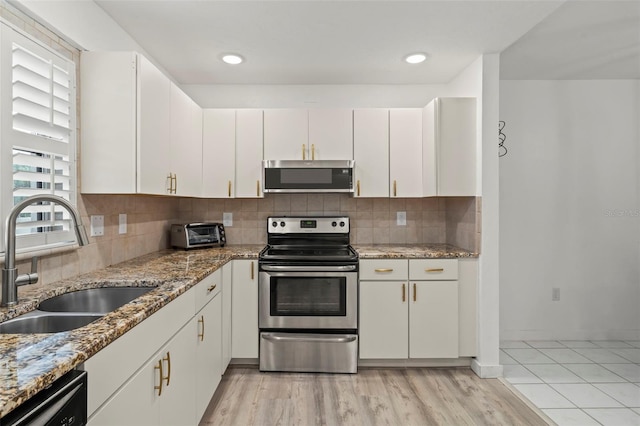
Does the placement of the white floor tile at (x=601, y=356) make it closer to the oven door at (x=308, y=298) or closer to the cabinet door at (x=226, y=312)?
the oven door at (x=308, y=298)

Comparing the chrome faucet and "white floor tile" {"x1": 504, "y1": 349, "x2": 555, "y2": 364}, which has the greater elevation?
the chrome faucet

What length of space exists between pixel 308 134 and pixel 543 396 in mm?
2541

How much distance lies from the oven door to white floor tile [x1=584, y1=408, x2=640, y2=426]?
5.05 feet

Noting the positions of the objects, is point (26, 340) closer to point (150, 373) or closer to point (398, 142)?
point (150, 373)

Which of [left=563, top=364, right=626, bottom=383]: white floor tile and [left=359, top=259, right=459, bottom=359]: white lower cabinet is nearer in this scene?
[left=563, top=364, right=626, bottom=383]: white floor tile

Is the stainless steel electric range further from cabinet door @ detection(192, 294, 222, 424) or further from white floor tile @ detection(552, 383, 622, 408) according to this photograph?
white floor tile @ detection(552, 383, 622, 408)

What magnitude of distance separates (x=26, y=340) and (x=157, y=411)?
22.3 inches

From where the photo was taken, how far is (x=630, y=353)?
3.01m

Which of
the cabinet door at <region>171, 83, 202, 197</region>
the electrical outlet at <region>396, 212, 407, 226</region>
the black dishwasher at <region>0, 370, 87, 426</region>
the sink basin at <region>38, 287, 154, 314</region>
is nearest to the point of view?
the black dishwasher at <region>0, 370, 87, 426</region>

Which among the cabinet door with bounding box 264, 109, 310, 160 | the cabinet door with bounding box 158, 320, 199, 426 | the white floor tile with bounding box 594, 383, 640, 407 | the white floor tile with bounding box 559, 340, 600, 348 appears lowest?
the white floor tile with bounding box 594, 383, 640, 407

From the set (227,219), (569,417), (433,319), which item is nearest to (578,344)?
(569,417)

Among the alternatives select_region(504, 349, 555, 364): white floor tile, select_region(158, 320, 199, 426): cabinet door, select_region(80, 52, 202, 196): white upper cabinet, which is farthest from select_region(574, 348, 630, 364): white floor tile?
select_region(80, 52, 202, 196): white upper cabinet

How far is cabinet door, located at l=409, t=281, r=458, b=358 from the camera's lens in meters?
2.63

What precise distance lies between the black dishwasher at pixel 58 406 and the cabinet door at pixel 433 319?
2204mm
